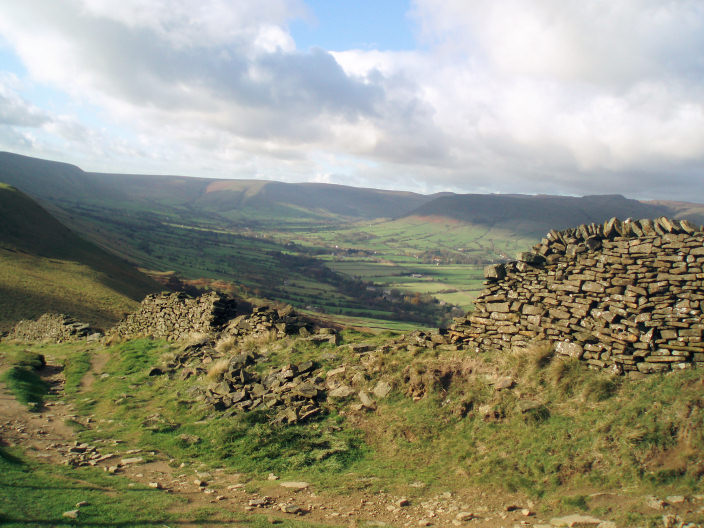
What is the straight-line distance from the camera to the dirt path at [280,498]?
756cm

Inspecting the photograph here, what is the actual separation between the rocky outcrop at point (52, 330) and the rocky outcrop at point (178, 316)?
3.16 m

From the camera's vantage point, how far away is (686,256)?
32.0 feet

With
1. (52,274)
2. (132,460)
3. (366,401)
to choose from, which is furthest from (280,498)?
(52,274)

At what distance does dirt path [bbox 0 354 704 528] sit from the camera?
24.8 feet

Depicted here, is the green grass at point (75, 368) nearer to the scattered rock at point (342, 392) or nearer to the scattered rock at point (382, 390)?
the scattered rock at point (342, 392)

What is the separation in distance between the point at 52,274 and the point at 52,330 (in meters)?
→ 27.5

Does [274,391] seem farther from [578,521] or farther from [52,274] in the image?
[52,274]

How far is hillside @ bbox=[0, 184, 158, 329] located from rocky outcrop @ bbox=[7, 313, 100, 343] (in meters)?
3.98

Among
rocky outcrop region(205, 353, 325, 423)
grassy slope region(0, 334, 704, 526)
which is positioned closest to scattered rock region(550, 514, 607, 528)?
grassy slope region(0, 334, 704, 526)

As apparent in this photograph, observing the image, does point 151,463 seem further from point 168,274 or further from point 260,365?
point 168,274

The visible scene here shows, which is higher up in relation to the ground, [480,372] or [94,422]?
[480,372]

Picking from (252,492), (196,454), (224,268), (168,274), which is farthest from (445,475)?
(224,268)

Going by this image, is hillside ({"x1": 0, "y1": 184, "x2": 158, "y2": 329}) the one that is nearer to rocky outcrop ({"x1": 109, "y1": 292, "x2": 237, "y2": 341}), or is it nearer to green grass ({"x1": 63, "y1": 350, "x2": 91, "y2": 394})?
rocky outcrop ({"x1": 109, "y1": 292, "x2": 237, "y2": 341})

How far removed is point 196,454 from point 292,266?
127m
